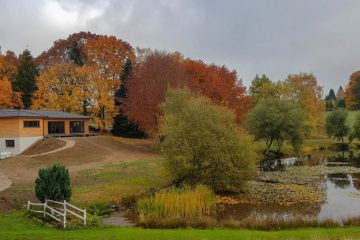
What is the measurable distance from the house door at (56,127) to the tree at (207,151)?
3047 cm

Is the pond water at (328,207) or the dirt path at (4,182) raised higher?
the dirt path at (4,182)

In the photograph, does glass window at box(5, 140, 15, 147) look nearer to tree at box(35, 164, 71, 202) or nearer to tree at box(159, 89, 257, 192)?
tree at box(159, 89, 257, 192)

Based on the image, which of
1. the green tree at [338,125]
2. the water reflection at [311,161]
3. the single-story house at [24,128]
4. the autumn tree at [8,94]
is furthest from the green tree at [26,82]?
the green tree at [338,125]

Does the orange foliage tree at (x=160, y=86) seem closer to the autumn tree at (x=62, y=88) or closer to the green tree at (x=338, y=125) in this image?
the autumn tree at (x=62, y=88)

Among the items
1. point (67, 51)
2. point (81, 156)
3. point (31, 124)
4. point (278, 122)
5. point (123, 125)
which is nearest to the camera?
point (81, 156)

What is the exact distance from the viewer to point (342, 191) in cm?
3334

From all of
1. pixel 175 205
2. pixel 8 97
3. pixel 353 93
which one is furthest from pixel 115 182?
pixel 353 93

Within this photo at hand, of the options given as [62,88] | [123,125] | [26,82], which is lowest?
[123,125]

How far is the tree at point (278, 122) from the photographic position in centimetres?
5809

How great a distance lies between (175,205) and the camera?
82.0 feet

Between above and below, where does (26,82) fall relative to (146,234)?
above

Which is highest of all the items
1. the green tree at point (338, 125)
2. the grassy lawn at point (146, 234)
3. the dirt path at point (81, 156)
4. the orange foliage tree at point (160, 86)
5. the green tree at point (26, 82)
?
the green tree at point (26, 82)

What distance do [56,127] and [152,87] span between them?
600 inches

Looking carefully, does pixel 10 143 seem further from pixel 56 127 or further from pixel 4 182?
pixel 4 182
